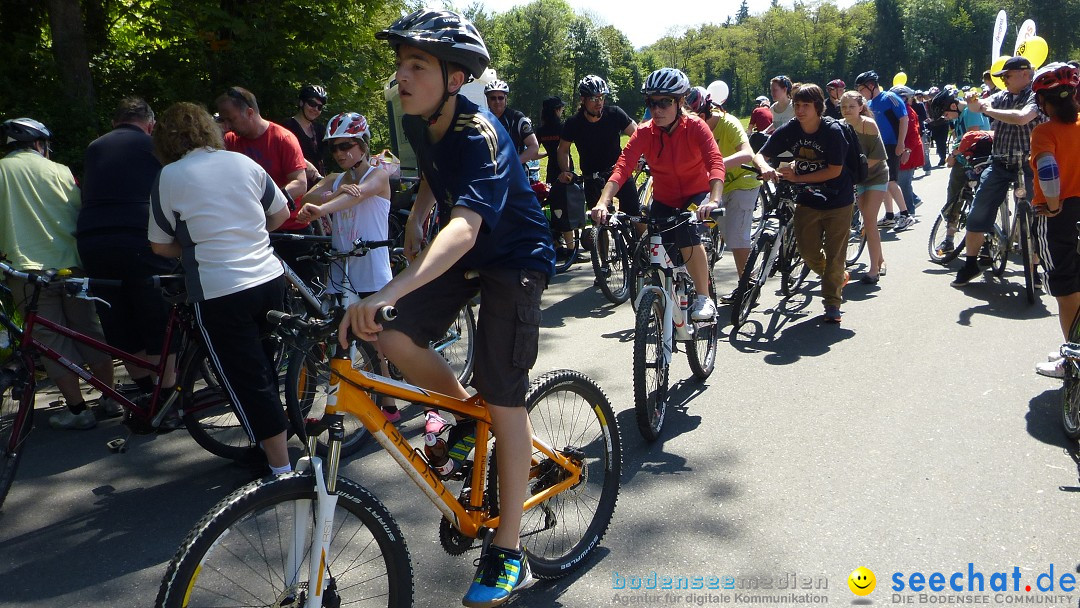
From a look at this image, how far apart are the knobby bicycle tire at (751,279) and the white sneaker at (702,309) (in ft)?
4.84

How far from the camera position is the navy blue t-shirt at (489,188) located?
9.13 ft

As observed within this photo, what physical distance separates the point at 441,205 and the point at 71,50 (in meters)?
7.13

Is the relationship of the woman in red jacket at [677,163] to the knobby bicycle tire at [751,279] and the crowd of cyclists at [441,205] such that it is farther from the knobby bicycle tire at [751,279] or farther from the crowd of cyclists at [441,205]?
the knobby bicycle tire at [751,279]

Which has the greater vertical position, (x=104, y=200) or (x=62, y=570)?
(x=104, y=200)

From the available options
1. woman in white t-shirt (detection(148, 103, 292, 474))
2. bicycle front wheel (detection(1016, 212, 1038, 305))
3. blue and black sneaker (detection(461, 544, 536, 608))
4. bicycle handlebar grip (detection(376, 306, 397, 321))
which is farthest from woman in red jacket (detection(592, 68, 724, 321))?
bicycle front wheel (detection(1016, 212, 1038, 305))

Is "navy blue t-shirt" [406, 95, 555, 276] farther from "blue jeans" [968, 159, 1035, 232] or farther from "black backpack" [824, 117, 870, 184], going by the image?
"blue jeans" [968, 159, 1035, 232]

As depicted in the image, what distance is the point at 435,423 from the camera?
3.21 meters

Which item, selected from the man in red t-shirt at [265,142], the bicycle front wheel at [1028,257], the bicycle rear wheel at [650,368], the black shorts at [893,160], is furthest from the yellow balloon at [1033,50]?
the man in red t-shirt at [265,142]

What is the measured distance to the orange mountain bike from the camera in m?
2.41

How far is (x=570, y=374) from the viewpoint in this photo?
11.6 ft

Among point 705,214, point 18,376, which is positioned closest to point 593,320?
point 705,214

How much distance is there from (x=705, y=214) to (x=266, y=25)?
6977mm

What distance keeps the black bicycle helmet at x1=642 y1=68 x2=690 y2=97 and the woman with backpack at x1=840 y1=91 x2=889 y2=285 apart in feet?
12.4

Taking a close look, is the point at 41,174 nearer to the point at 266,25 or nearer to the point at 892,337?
the point at 266,25
